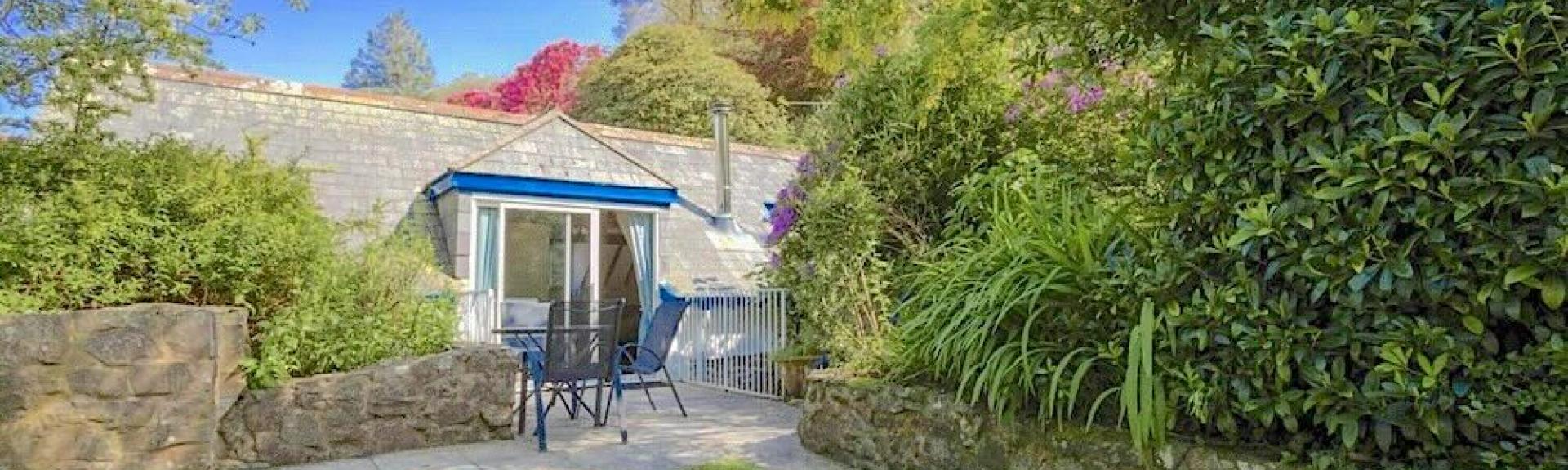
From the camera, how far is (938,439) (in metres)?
3.67

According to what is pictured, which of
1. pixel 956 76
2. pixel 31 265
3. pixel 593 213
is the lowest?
pixel 31 265

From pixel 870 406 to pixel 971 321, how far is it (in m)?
0.84

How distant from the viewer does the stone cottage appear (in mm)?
8367

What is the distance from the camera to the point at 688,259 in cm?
965

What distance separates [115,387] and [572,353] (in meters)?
2.23

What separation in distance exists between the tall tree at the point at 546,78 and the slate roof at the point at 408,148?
11.6 meters

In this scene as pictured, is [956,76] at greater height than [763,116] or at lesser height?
lesser

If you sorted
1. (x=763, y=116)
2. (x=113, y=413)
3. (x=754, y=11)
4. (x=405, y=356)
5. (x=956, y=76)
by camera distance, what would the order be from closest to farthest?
(x=113, y=413)
(x=405, y=356)
(x=754, y=11)
(x=956, y=76)
(x=763, y=116)

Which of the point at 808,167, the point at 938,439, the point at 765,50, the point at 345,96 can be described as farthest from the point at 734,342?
the point at 765,50

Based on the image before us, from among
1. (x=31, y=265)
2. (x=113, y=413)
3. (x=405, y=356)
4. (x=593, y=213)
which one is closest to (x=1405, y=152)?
(x=405, y=356)

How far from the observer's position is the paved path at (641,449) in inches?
168

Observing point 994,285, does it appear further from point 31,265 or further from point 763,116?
point 763,116

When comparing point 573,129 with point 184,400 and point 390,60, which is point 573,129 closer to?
point 184,400

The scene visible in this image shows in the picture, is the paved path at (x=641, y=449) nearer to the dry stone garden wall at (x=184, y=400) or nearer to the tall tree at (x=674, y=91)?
the dry stone garden wall at (x=184, y=400)
